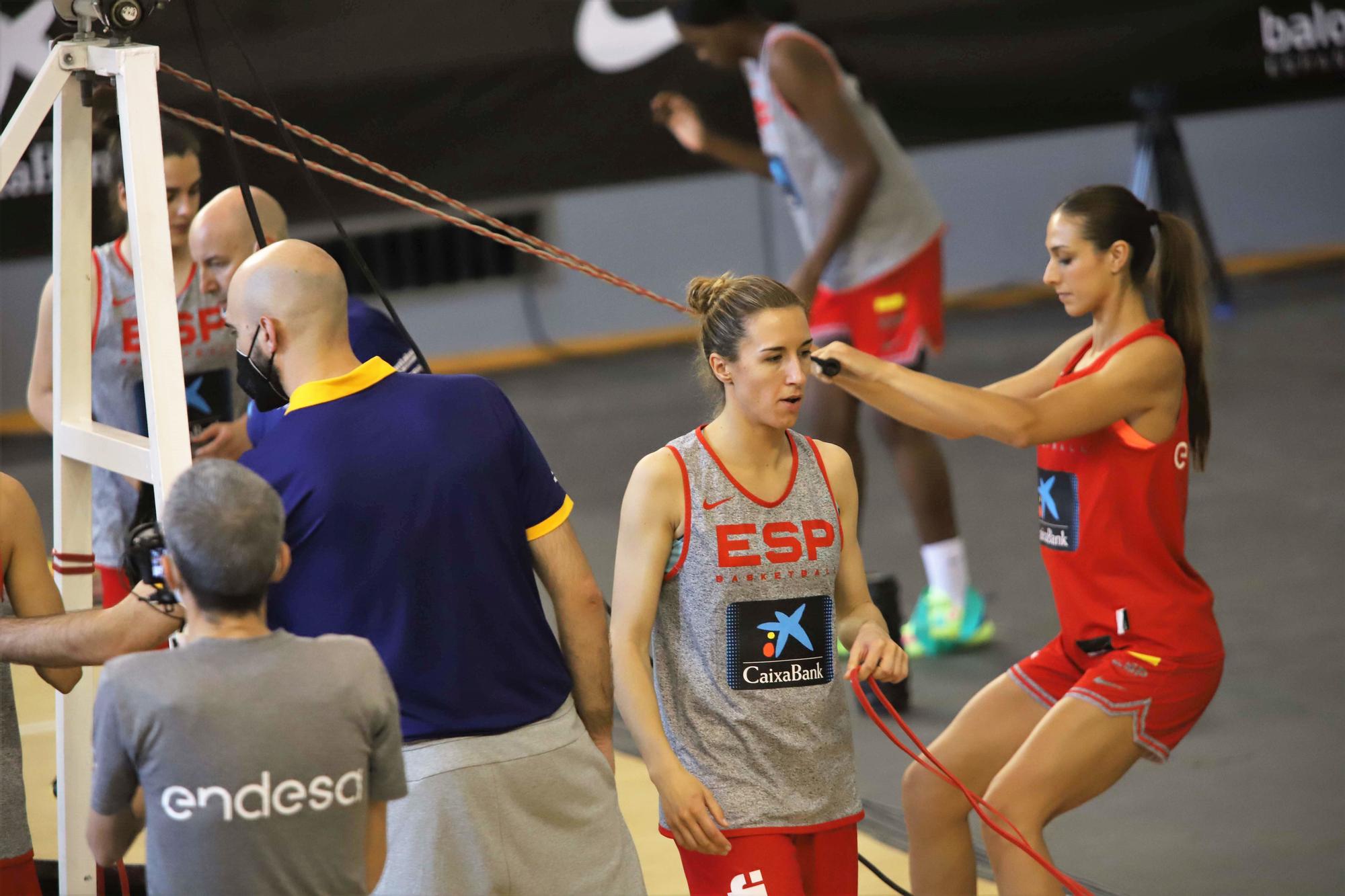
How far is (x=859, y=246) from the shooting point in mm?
5602

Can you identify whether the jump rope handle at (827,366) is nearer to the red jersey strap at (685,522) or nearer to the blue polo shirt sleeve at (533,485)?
the red jersey strap at (685,522)

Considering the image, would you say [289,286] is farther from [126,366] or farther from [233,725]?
[126,366]

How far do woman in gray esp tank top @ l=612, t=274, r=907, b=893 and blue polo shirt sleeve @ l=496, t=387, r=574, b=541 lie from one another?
0.16 metres

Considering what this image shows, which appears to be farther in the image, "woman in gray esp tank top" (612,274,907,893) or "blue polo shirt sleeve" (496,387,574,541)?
"woman in gray esp tank top" (612,274,907,893)

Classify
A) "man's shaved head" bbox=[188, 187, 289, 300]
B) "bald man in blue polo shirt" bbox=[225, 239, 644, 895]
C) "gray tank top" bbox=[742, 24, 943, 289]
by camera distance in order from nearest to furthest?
1. "bald man in blue polo shirt" bbox=[225, 239, 644, 895]
2. "man's shaved head" bbox=[188, 187, 289, 300]
3. "gray tank top" bbox=[742, 24, 943, 289]

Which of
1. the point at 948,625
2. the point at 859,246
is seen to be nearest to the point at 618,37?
the point at 859,246

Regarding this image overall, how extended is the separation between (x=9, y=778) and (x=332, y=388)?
920 millimetres

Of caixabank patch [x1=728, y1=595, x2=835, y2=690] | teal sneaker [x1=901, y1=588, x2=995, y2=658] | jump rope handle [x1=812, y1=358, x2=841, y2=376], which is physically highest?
jump rope handle [x1=812, y1=358, x2=841, y2=376]

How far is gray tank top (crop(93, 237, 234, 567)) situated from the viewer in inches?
156

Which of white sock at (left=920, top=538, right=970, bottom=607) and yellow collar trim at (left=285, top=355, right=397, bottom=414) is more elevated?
yellow collar trim at (left=285, top=355, right=397, bottom=414)

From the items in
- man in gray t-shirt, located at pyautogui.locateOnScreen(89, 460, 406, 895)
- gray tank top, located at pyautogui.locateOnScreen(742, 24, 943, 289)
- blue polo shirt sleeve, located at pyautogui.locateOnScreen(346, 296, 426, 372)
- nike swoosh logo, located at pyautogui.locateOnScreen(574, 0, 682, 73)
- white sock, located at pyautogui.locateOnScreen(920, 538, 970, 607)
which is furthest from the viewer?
nike swoosh logo, located at pyautogui.locateOnScreen(574, 0, 682, 73)

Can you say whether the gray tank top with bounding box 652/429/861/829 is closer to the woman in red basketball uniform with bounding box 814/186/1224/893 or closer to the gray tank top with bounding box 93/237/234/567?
the woman in red basketball uniform with bounding box 814/186/1224/893

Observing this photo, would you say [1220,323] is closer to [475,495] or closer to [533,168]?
[533,168]

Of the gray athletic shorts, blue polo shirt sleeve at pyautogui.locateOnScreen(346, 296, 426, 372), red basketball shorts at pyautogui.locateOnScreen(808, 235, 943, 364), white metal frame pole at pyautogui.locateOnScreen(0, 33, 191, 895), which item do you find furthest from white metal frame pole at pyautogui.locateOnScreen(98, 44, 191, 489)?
red basketball shorts at pyautogui.locateOnScreen(808, 235, 943, 364)
